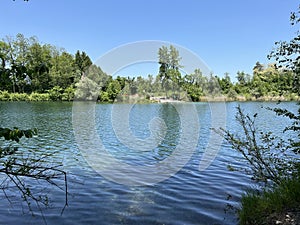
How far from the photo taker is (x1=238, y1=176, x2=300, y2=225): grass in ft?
13.6

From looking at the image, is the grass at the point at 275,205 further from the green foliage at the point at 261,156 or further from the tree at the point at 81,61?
the tree at the point at 81,61

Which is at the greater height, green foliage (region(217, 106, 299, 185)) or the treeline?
the treeline

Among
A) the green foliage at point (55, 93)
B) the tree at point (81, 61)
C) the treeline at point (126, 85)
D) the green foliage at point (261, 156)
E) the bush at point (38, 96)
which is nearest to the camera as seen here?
the green foliage at point (261, 156)

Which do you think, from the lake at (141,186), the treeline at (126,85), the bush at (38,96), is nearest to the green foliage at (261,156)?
the lake at (141,186)

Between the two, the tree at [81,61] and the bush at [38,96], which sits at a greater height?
the tree at [81,61]

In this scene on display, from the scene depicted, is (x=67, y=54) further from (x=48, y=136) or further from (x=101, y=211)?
(x=101, y=211)

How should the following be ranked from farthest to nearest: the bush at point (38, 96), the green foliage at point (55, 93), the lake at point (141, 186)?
1. the green foliage at point (55, 93)
2. the bush at point (38, 96)
3. the lake at point (141, 186)

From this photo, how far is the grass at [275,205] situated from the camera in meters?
4.13

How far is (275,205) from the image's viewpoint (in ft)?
14.2

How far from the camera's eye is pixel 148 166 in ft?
33.7

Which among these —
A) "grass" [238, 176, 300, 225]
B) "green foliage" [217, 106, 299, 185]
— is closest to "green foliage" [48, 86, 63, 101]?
"green foliage" [217, 106, 299, 185]

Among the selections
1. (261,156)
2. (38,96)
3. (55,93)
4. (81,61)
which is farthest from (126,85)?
(261,156)

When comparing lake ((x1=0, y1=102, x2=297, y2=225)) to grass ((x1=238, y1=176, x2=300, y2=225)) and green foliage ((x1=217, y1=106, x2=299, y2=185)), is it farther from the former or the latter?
green foliage ((x1=217, y1=106, x2=299, y2=185))

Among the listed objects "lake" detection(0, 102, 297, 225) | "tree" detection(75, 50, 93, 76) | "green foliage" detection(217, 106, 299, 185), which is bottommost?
"lake" detection(0, 102, 297, 225)
